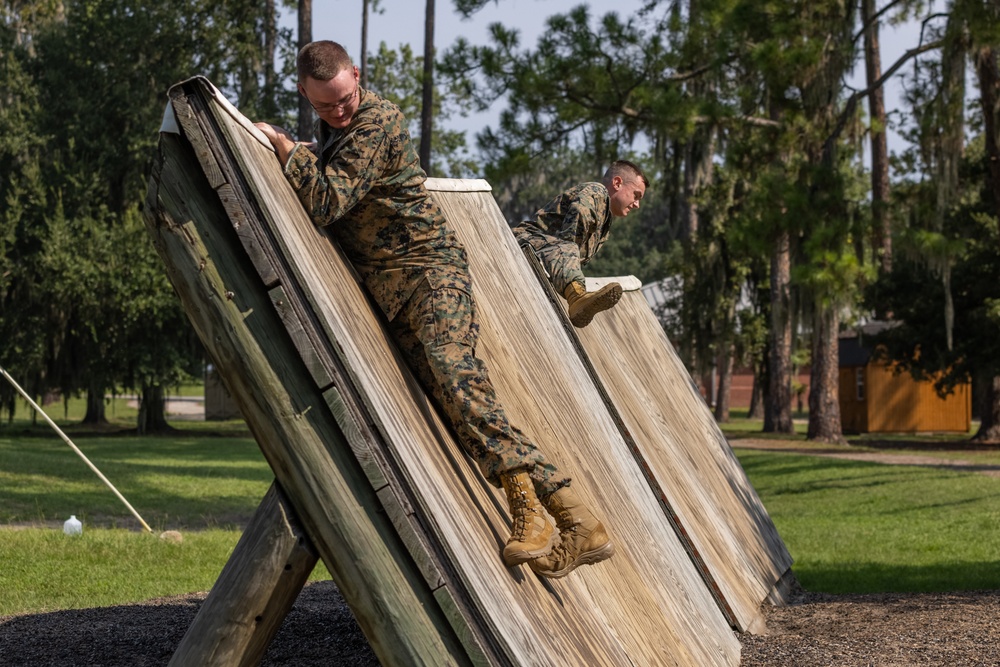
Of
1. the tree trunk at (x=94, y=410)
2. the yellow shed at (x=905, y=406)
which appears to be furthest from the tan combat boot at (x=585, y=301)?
the yellow shed at (x=905, y=406)

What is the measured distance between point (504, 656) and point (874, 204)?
1335 centimetres

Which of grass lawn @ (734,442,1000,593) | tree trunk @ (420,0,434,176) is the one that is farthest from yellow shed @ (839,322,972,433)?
grass lawn @ (734,442,1000,593)

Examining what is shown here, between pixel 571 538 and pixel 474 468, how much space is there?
46cm

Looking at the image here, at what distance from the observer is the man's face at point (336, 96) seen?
4234mm

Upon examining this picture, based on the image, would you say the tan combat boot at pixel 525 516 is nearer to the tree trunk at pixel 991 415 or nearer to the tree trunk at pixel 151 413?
the tree trunk at pixel 991 415

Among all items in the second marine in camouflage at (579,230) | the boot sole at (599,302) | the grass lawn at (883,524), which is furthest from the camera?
the grass lawn at (883,524)

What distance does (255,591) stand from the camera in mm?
4250

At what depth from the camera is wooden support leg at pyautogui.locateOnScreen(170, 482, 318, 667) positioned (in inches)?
164

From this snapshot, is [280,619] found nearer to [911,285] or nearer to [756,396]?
[911,285]

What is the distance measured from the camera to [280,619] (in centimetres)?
436

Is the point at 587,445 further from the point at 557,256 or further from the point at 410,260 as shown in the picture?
the point at 410,260

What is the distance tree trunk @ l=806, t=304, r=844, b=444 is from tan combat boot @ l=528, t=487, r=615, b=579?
2319 cm

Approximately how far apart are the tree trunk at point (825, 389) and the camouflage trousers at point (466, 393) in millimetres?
23280

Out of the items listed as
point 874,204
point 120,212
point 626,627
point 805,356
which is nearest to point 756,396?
point 805,356
